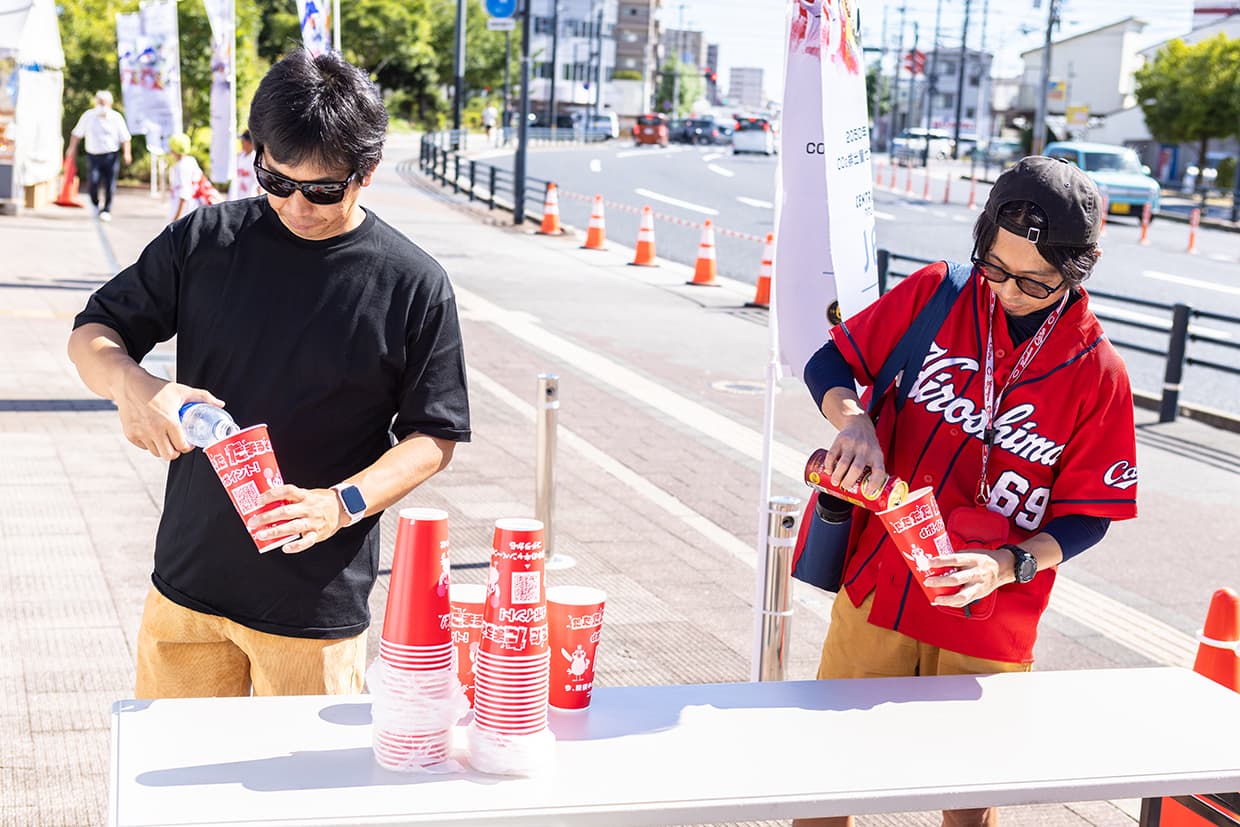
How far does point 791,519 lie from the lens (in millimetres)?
4246

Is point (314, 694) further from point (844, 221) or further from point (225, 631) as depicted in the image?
point (844, 221)

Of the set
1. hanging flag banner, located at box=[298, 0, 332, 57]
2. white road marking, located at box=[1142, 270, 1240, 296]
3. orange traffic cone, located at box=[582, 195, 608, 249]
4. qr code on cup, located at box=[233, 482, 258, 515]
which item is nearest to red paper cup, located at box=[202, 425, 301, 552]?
qr code on cup, located at box=[233, 482, 258, 515]

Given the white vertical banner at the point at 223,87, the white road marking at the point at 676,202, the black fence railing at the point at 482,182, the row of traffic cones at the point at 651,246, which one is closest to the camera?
the white vertical banner at the point at 223,87

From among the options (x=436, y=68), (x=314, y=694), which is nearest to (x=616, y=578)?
(x=314, y=694)

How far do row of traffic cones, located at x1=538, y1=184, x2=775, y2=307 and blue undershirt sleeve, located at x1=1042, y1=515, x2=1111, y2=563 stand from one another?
1160 centimetres

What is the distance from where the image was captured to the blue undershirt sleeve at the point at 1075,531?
2.95 meters

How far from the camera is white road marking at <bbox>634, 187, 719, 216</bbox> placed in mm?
29245

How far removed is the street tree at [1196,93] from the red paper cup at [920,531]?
152ft

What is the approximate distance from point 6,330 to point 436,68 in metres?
65.1

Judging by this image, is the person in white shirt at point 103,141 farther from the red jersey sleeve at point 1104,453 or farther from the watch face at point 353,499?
the red jersey sleeve at point 1104,453

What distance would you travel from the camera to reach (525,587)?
2.32 m

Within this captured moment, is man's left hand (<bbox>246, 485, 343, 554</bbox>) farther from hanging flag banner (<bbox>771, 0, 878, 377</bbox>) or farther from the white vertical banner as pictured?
the white vertical banner

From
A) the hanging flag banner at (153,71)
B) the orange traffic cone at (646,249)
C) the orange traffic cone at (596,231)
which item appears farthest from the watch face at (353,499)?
the orange traffic cone at (596,231)

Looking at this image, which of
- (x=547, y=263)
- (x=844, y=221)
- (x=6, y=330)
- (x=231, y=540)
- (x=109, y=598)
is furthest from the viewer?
(x=547, y=263)
